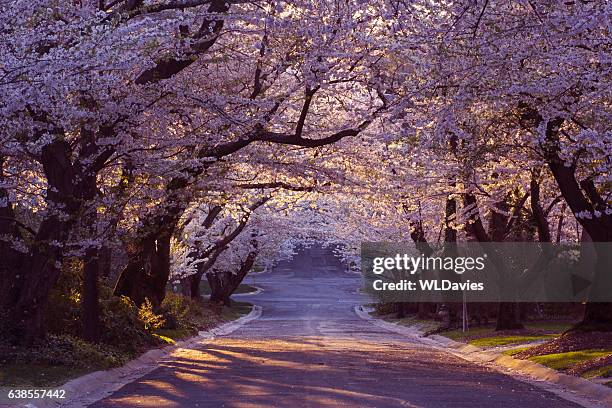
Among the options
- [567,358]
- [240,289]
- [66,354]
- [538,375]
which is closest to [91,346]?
[66,354]

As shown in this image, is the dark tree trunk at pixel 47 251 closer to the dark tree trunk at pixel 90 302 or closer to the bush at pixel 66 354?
the bush at pixel 66 354

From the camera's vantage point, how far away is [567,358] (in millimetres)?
20547

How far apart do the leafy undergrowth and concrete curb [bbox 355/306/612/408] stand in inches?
327

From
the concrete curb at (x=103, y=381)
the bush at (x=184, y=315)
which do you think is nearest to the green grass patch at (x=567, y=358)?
the concrete curb at (x=103, y=381)

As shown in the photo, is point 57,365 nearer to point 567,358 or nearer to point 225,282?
point 567,358

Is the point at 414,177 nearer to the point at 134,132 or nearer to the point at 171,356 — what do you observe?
the point at 171,356

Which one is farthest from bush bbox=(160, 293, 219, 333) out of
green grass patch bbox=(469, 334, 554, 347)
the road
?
green grass patch bbox=(469, 334, 554, 347)

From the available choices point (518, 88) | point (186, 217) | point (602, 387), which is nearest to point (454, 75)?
point (518, 88)

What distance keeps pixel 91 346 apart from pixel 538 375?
924 cm

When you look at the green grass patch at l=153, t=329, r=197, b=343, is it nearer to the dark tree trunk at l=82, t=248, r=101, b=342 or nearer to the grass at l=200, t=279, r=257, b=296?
the dark tree trunk at l=82, t=248, r=101, b=342

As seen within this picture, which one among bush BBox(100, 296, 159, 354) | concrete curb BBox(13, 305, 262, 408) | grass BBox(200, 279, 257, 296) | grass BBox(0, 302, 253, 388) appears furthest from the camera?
grass BBox(200, 279, 257, 296)

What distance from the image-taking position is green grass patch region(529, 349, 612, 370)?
19.7m

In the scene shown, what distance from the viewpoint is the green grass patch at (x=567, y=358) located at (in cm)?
1967

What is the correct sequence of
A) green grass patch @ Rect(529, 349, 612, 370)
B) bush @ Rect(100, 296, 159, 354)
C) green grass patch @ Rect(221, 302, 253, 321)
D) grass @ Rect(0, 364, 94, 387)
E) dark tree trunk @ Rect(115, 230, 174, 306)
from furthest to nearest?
1. green grass patch @ Rect(221, 302, 253, 321)
2. dark tree trunk @ Rect(115, 230, 174, 306)
3. bush @ Rect(100, 296, 159, 354)
4. green grass patch @ Rect(529, 349, 612, 370)
5. grass @ Rect(0, 364, 94, 387)
